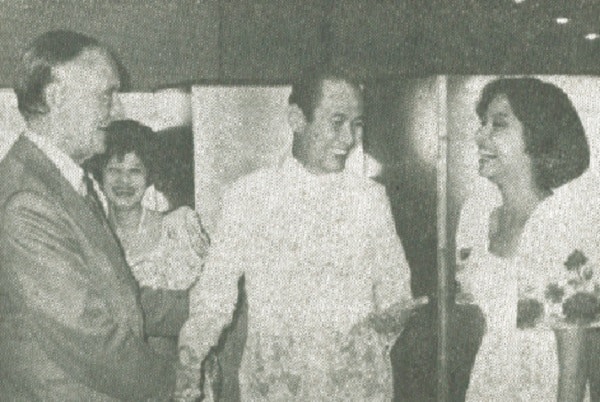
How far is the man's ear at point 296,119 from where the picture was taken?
4.91ft

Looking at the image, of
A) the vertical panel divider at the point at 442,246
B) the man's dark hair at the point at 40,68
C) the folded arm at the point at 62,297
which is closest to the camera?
the folded arm at the point at 62,297

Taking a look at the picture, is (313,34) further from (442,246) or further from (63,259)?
(63,259)

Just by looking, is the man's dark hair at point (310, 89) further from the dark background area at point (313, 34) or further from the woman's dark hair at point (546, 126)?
the woman's dark hair at point (546, 126)

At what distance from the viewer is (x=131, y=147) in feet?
4.90

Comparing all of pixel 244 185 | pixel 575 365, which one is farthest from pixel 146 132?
pixel 575 365

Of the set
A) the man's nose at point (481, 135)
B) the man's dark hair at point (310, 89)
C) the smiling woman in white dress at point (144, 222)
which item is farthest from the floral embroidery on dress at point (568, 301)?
the smiling woman in white dress at point (144, 222)

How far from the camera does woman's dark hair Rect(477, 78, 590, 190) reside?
1480 millimetres

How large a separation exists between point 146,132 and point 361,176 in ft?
1.40

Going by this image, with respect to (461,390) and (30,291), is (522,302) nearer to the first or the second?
(461,390)

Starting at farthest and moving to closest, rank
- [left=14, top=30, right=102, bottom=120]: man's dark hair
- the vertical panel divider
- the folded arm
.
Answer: the vertical panel divider
[left=14, top=30, right=102, bottom=120]: man's dark hair
the folded arm

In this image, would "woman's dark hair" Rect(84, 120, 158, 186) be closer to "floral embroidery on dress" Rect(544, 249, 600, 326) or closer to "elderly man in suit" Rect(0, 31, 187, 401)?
"elderly man in suit" Rect(0, 31, 187, 401)

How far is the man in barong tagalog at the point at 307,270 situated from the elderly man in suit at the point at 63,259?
26 cm

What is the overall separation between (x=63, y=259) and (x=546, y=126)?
92cm

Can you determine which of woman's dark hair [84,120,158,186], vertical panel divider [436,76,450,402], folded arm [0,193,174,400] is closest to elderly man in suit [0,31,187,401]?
folded arm [0,193,174,400]
